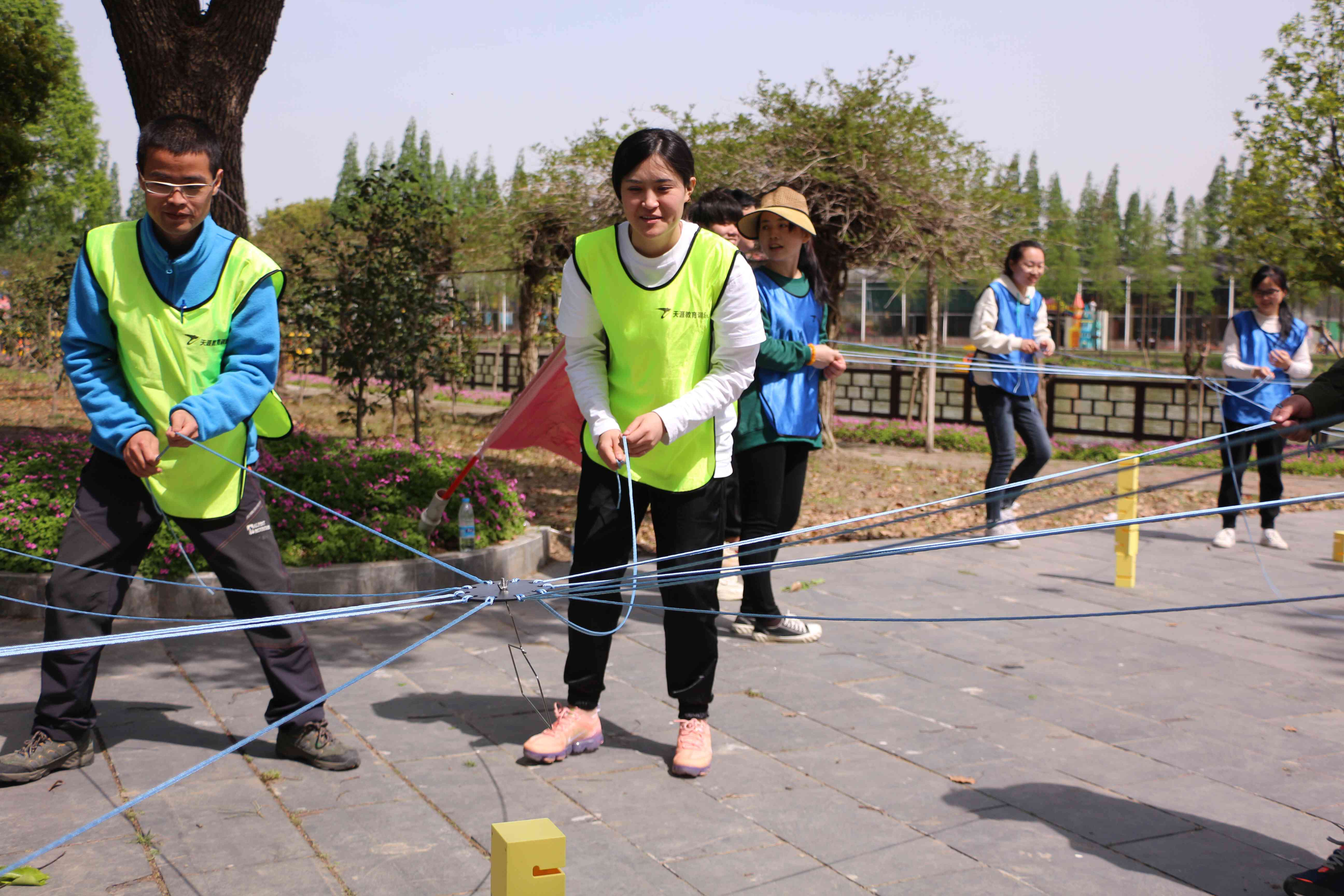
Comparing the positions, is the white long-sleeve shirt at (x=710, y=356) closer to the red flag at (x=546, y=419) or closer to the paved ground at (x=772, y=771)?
the red flag at (x=546, y=419)

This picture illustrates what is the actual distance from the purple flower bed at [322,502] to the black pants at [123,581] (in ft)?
6.02

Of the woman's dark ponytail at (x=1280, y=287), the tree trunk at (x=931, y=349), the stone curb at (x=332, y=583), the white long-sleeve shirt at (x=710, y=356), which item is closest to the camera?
the white long-sleeve shirt at (x=710, y=356)

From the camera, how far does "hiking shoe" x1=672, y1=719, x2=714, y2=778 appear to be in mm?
3336

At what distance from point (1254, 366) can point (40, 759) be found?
7076mm

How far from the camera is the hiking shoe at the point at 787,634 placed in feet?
16.2

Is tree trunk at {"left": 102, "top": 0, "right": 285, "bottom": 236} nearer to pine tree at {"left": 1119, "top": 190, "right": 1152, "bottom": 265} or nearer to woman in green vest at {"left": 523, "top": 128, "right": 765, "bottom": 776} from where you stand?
woman in green vest at {"left": 523, "top": 128, "right": 765, "bottom": 776}

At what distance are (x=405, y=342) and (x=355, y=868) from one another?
694cm

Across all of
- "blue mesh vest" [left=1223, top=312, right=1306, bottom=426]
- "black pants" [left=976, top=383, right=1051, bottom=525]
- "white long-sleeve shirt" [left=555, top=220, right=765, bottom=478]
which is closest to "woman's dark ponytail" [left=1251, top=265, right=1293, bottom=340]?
"blue mesh vest" [left=1223, top=312, right=1306, bottom=426]

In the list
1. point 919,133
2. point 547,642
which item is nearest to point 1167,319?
point 919,133

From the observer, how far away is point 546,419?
4.65 m

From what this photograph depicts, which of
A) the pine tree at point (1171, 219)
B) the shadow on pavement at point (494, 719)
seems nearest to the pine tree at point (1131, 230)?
the pine tree at point (1171, 219)

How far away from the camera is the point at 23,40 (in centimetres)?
1055

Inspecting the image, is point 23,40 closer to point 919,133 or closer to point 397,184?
point 397,184

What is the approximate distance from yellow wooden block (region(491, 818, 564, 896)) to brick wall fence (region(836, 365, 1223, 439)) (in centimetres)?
1405
